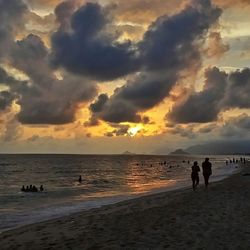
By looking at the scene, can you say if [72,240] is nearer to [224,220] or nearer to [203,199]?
[224,220]

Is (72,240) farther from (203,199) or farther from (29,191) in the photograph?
(29,191)

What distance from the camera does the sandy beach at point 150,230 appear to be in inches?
533

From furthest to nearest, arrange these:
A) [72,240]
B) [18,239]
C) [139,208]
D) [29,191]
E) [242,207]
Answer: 1. [29,191]
2. [139,208]
3. [242,207]
4. [18,239]
5. [72,240]

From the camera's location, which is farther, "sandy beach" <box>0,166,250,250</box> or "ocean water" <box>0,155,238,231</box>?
"ocean water" <box>0,155,238,231</box>

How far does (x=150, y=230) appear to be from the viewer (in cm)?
1557

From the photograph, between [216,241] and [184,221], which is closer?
[216,241]

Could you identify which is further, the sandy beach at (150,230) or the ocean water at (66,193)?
the ocean water at (66,193)

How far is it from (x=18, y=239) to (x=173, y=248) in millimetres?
6449

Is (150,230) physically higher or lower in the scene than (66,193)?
higher

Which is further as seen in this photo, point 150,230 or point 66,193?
point 66,193

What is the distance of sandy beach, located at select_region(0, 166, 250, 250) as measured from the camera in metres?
13.5

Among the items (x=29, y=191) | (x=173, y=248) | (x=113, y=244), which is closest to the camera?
(x=173, y=248)

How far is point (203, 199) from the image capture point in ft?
79.4

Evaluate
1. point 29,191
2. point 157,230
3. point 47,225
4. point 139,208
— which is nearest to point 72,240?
point 157,230
